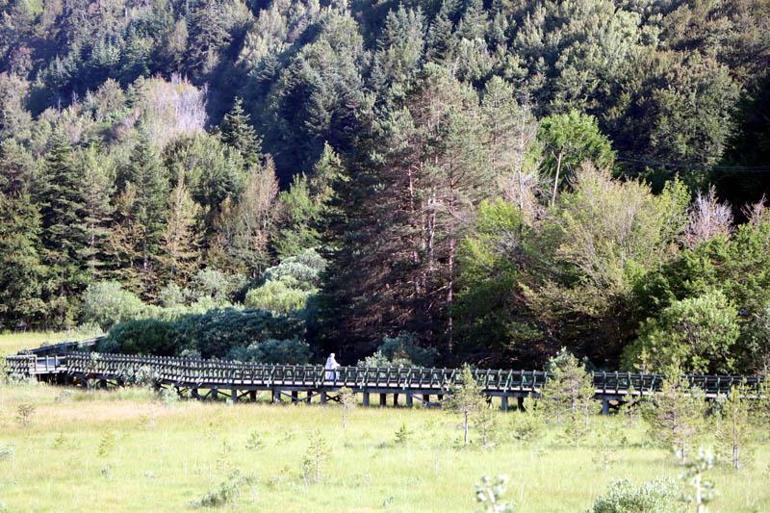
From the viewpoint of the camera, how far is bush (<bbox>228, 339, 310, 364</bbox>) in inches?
2146

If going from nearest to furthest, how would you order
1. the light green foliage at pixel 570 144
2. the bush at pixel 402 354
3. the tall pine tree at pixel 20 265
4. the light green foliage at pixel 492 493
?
1. the light green foliage at pixel 492 493
2. the bush at pixel 402 354
3. the light green foliage at pixel 570 144
4. the tall pine tree at pixel 20 265

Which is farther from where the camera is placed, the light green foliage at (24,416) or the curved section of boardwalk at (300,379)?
the curved section of boardwalk at (300,379)

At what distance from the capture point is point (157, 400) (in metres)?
45.2

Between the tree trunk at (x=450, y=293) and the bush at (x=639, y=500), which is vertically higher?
the tree trunk at (x=450, y=293)

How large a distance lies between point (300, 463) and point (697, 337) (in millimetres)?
18558

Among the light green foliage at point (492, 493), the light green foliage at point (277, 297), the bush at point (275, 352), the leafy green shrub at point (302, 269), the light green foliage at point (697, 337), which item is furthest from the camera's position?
the leafy green shrub at point (302, 269)

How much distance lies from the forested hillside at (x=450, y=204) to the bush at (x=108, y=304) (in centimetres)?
24

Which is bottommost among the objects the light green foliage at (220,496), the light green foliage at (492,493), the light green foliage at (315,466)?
the light green foliage at (220,496)

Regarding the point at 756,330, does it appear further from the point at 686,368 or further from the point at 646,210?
the point at 646,210

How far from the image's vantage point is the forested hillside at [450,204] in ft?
147

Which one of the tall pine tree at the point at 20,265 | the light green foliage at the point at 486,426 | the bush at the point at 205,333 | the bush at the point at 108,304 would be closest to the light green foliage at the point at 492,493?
the light green foliage at the point at 486,426

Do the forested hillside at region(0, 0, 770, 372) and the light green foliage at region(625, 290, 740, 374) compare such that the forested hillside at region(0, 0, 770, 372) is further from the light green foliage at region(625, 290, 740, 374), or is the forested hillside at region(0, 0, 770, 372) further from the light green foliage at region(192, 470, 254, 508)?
the light green foliage at region(192, 470, 254, 508)

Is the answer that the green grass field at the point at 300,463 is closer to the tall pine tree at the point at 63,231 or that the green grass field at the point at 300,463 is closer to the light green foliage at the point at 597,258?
the light green foliage at the point at 597,258

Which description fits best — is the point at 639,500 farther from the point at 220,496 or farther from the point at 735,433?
the point at 220,496
